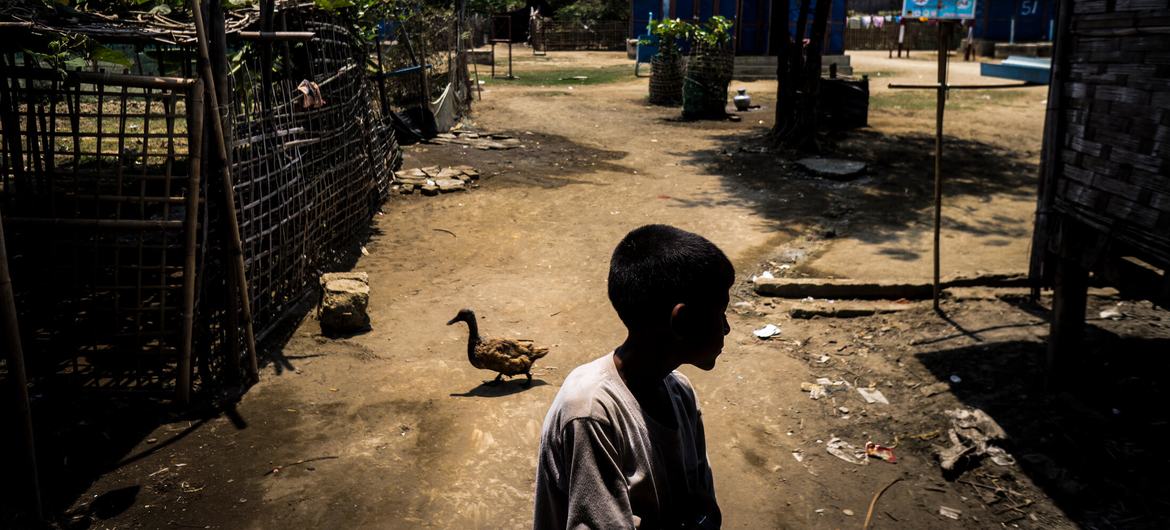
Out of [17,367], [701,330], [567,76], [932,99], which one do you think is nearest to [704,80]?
[932,99]

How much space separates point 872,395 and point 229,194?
13.9ft

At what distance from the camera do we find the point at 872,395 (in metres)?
5.39

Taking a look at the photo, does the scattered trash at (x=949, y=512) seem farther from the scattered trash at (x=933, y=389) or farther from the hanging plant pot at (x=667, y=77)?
the hanging plant pot at (x=667, y=77)

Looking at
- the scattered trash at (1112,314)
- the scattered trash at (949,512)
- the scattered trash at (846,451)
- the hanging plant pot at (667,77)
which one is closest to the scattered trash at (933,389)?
the scattered trash at (846,451)

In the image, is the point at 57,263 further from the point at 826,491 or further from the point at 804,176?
the point at 804,176

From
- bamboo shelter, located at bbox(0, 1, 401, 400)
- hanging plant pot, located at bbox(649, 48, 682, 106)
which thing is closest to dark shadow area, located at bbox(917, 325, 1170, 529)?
bamboo shelter, located at bbox(0, 1, 401, 400)

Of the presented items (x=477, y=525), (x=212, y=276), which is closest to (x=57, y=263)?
(x=212, y=276)

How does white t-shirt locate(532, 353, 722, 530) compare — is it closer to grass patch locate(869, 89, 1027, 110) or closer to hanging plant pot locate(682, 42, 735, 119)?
hanging plant pot locate(682, 42, 735, 119)

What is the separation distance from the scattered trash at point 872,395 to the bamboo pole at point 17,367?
15.2ft

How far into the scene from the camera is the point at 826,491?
4383 millimetres

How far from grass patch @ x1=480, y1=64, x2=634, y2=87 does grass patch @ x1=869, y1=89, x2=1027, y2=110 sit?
768cm

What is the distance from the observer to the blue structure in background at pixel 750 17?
25.1 m

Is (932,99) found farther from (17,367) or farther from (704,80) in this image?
(17,367)

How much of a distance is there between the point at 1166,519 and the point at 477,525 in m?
3.33
